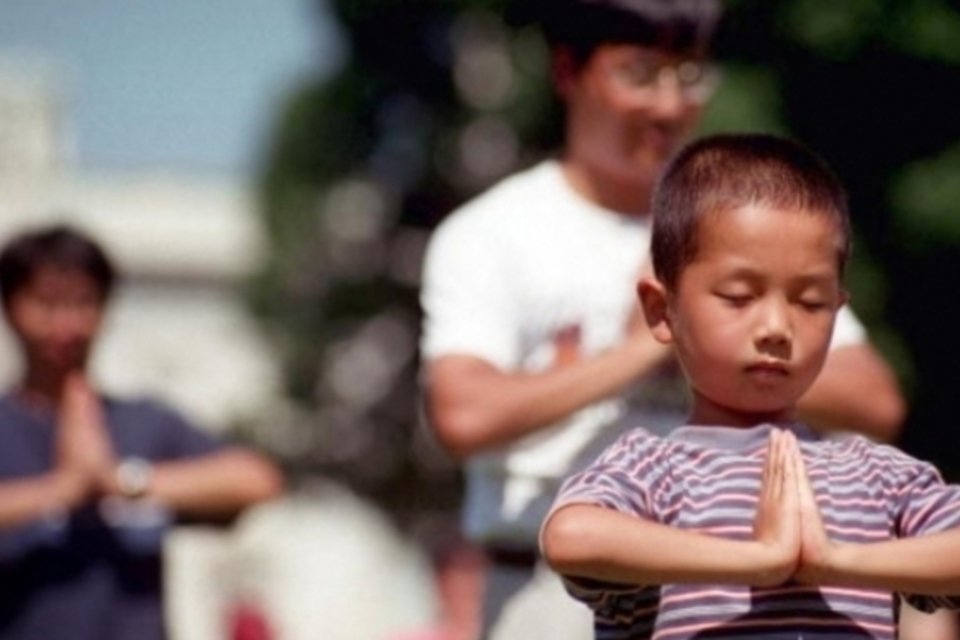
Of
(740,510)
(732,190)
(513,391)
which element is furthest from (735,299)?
(513,391)

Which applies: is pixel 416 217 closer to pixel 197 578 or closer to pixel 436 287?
pixel 197 578

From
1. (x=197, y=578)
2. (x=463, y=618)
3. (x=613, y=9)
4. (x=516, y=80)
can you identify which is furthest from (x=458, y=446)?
(x=197, y=578)

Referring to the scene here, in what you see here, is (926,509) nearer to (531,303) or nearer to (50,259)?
(531,303)

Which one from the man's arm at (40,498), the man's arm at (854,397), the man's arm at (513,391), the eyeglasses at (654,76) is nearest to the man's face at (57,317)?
the man's arm at (40,498)

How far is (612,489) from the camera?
4.48m

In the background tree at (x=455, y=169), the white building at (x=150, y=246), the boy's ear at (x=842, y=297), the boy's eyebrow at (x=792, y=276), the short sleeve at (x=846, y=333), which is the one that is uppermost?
the boy's eyebrow at (x=792, y=276)

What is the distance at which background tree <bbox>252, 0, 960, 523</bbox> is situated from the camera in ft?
69.7

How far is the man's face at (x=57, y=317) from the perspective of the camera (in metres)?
7.79

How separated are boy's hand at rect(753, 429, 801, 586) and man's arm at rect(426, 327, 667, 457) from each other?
1.44 meters

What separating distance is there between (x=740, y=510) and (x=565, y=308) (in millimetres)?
1936

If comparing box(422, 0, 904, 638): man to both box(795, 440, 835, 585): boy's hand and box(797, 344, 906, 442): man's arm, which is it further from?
box(795, 440, 835, 585): boy's hand

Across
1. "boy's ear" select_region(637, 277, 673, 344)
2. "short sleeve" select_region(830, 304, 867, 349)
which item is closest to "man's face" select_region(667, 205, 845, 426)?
"boy's ear" select_region(637, 277, 673, 344)

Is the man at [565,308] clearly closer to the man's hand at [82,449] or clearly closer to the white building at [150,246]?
the man's hand at [82,449]

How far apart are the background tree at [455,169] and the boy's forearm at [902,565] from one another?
619 inches
